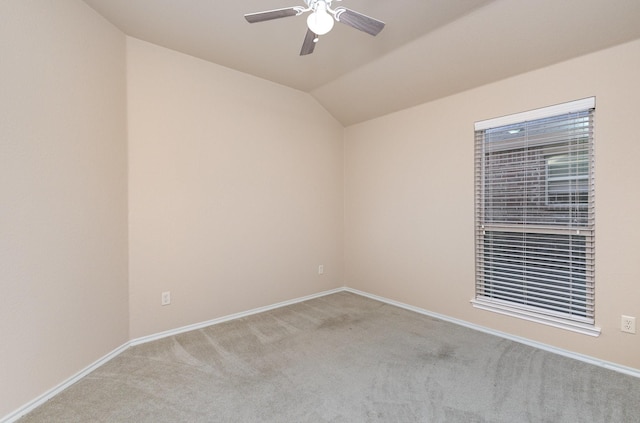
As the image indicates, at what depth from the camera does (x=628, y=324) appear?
2.22 meters

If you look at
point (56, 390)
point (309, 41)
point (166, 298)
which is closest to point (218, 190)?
point (166, 298)

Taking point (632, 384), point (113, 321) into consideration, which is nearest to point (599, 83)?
point (632, 384)

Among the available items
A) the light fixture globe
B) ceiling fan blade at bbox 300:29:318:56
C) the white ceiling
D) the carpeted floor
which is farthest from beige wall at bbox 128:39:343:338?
the light fixture globe

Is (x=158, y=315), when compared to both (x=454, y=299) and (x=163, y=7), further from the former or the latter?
(x=454, y=299)

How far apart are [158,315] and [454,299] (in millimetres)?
2986

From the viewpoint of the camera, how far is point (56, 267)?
6.56 ft

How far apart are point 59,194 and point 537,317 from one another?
12.7 feet

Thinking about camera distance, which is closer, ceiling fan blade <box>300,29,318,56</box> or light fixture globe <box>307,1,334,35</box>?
light fixture globe <box>307,1,334,35</box>

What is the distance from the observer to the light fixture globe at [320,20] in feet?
5.42

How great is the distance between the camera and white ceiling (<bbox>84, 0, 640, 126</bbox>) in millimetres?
2166

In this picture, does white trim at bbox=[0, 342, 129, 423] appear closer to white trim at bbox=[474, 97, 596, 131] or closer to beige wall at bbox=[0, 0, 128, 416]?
beige wall at bbox=[0, 0, 128, 416]

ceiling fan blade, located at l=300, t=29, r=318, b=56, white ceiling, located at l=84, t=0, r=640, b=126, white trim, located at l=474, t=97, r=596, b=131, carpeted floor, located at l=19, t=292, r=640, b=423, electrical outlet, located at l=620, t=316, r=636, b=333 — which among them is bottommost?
carpeted floor, located at l=19, t=292, r=640, b=423

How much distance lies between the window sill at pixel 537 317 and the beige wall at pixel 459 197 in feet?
0.16

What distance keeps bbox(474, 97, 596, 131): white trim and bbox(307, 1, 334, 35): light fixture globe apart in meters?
2.02
